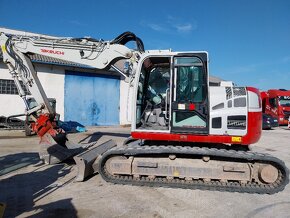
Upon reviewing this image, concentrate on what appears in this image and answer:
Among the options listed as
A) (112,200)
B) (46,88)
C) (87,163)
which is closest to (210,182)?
(112,200)

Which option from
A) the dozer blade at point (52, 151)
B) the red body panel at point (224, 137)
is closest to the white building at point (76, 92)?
the dozer blade at point (52, 151)

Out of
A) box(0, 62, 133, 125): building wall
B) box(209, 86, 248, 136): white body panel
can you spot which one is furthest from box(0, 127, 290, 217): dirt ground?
box(0, 62, 133, 125): building wall

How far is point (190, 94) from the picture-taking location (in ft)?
21.4

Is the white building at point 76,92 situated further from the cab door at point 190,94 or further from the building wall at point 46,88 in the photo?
the cab door at point 190,94

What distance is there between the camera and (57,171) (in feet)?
24.0

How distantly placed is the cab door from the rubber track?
0.56 m

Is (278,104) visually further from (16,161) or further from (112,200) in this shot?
(112,200)

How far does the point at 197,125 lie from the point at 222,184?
135 cm

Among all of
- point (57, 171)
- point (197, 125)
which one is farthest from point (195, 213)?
point (57, 171)

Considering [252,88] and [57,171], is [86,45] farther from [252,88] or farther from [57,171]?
[252,88]

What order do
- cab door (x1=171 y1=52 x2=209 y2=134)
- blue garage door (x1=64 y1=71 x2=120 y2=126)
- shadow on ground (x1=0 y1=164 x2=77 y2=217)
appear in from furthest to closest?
blue garage door (x1=64 y1=71 x2=120 y2=126) < cab door (x1=171 y1=52 x2=209 y2=134) < shadow on ground (x1=0 y1=164 x2=77 y2=217)

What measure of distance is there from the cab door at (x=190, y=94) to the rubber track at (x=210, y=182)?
560 millimetres

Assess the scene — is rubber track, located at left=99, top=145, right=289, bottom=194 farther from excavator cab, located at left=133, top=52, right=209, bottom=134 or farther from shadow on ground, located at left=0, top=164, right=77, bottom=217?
shadow on ground, located at left=0, top=164, right=77, bottom=217

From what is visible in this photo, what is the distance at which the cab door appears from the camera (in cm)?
638
